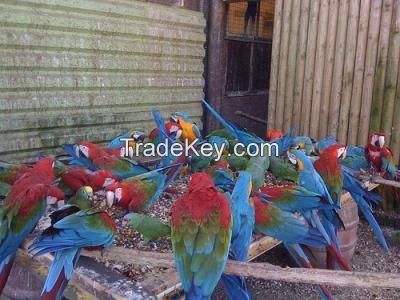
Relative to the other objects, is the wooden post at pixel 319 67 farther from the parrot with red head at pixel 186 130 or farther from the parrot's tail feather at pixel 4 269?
the parrot's tail feather at pixel 4 269

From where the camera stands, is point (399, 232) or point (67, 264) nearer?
point (67, 264)

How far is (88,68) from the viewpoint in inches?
166

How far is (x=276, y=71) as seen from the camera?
5.24 metres

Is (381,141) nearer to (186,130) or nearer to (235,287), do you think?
(186,130)

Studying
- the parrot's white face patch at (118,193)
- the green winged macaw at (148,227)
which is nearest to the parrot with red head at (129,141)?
the parrot's white face patch at (118,193)

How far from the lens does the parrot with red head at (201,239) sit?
5.76 ft

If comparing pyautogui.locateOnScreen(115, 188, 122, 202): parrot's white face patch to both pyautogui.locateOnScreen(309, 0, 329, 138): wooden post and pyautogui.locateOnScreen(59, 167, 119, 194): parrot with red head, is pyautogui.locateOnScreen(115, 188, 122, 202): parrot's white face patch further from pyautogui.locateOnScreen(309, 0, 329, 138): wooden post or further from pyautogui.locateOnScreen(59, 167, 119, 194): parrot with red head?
pyautogui.locateOnScreen(309, 0, 329, 138): wooden post

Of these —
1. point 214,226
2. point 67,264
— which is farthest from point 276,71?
point 67,264

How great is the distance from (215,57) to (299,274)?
177 inches

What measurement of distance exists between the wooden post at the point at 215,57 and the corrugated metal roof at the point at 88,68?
0.18 meters

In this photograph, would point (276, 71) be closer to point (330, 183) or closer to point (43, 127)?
point (330, 183)

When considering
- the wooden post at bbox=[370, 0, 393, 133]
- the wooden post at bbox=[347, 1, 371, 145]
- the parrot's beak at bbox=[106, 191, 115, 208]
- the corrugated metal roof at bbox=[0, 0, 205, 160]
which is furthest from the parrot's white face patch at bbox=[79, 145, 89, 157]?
the wooden post at bbox=[370, 0, 393, 133]

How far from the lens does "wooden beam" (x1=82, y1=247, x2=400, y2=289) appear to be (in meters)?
1.50

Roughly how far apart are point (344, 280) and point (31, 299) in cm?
185
